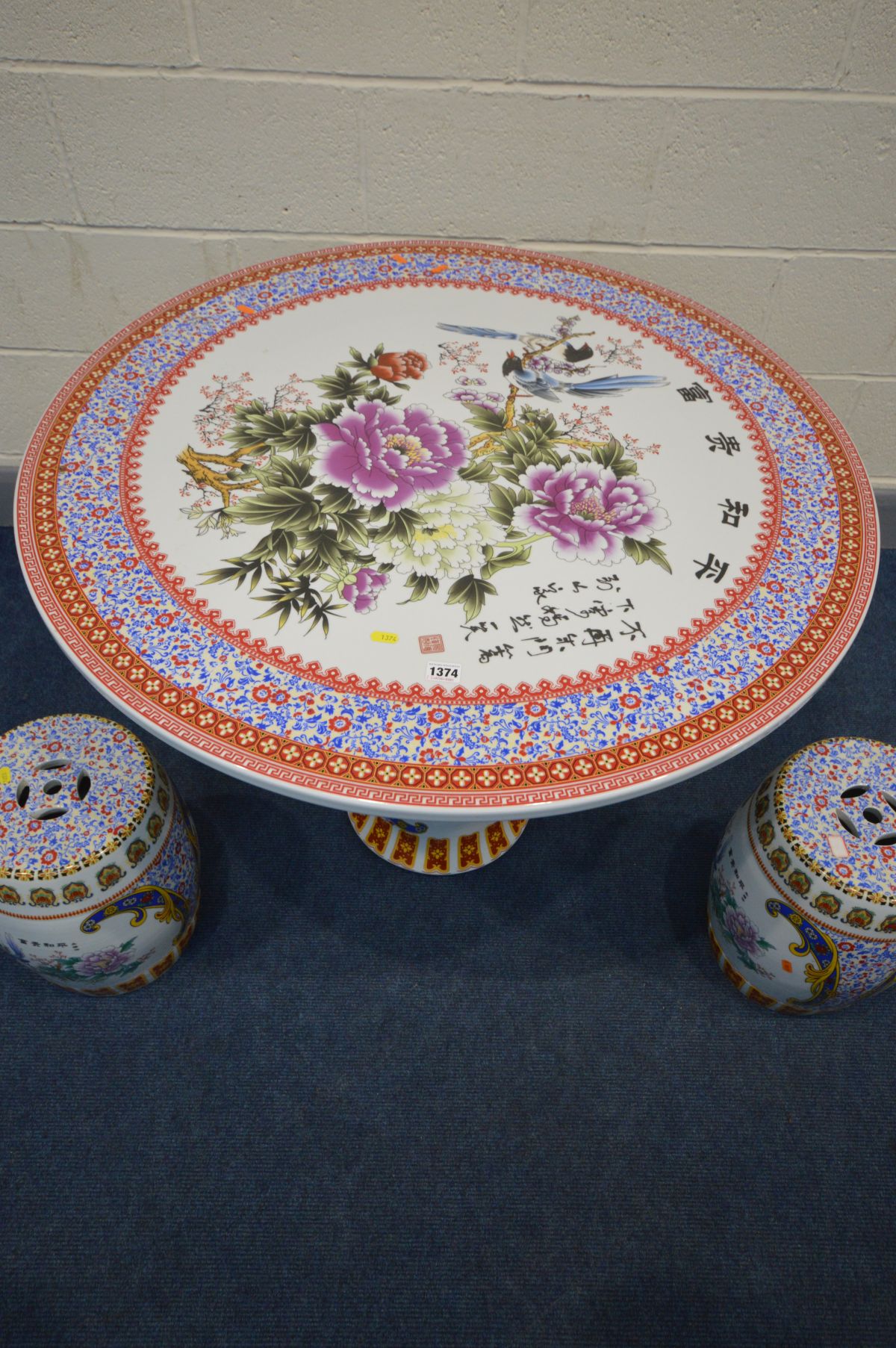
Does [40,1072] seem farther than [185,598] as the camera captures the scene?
Yes

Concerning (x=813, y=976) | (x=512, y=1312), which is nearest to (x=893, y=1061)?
(x=813, y=976)

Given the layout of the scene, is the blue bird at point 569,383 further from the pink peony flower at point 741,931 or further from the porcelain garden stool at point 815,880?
the pink peony flower at point 741,931

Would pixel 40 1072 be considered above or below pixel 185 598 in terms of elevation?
below

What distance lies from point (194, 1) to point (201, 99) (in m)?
0.19

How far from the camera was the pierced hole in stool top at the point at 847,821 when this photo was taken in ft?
5.79

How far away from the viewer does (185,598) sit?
141 centimetres

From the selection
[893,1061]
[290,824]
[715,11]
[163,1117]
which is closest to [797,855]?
[893,1061]

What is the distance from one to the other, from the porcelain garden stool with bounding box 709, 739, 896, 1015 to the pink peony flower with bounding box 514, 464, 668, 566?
63cm

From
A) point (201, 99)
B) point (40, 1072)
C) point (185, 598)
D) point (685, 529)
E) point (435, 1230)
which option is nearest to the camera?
point (185, 598)

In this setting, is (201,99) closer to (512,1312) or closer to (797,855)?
(797,855)

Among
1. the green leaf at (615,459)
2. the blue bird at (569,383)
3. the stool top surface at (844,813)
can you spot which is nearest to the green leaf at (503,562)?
the green leaf at (615,459)

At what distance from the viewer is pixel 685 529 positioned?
1537mm

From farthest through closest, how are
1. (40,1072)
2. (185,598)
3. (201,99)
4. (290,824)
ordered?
(290,824), (201,99), (40,1072), (185,598)

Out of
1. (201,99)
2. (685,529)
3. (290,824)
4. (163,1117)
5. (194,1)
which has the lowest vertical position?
(163,1117)
